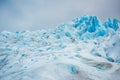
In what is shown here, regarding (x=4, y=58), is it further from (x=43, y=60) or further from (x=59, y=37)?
(x=59, y=37)

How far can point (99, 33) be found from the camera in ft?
149

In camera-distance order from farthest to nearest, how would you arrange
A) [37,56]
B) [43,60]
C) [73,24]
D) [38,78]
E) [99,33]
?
[73,24], [99,33], [37,56], [43,60], [38,78]

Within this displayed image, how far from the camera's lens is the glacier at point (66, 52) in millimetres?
26953

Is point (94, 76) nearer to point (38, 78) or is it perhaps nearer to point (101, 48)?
point (38, 78)

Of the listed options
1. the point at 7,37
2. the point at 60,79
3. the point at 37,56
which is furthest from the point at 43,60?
the point at 7,37

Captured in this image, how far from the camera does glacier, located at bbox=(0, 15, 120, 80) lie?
27.0m

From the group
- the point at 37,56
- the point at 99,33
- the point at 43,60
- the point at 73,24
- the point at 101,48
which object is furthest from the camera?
the point at 73,24

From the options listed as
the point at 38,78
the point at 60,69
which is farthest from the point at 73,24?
the point at 38,78

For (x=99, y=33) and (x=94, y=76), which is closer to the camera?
(x=94, y=76)

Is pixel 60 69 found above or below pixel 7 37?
below

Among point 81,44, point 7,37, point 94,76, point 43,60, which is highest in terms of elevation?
point 7,37

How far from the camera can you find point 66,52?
36.8 m

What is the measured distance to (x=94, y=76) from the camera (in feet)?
86.1

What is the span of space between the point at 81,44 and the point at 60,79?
1843 centimetres
